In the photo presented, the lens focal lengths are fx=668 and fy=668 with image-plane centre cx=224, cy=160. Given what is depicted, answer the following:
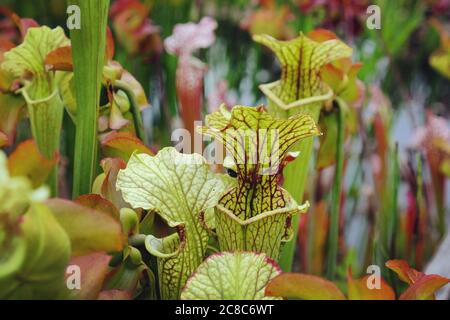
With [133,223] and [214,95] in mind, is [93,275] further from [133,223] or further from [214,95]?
[214,95]

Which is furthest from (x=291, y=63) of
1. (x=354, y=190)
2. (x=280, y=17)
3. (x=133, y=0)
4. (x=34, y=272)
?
(x=280, y=17)

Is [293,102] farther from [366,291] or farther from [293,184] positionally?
[366,291]

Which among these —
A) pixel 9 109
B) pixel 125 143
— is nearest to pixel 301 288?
pixel 125 143

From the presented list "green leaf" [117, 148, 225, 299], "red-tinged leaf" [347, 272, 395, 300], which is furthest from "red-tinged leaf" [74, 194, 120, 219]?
"red-tinged leaf" [347, 272, 395, 300]

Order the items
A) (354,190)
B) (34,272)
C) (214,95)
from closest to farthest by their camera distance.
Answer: (34,272), (214,95), (354,190)

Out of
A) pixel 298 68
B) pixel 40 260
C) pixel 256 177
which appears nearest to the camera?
pixel 40 260
